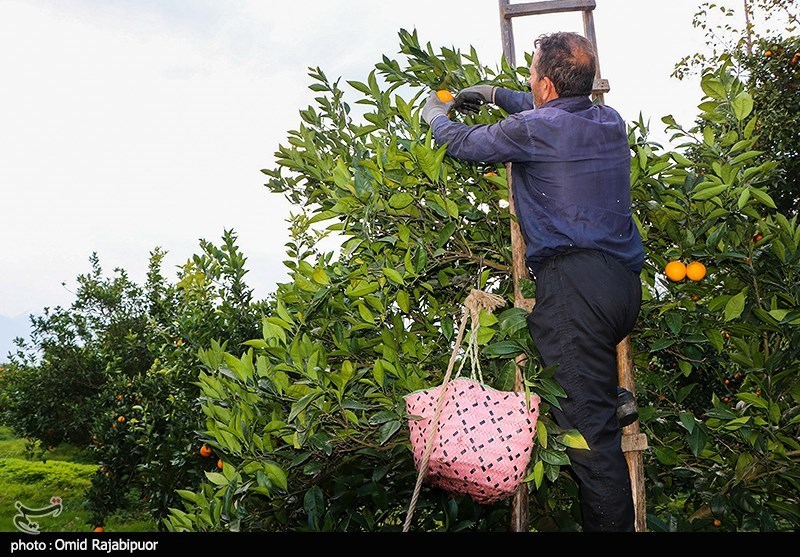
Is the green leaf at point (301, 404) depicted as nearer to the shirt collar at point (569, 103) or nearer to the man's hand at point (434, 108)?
the man's hand at point (434, 108)

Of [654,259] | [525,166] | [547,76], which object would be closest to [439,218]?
[525,166]

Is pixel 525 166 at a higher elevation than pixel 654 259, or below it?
higher

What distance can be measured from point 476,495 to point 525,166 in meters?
1.18

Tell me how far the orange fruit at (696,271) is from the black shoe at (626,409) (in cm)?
60

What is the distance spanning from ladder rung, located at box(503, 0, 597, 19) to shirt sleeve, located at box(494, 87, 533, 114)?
0.52m

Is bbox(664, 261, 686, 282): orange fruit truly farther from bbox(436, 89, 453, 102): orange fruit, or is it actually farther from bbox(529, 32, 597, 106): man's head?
bbox(436, 89, 453, 102): orange fruit

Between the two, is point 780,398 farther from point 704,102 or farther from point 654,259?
point 704,102

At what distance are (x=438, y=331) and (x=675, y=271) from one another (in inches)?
38.8

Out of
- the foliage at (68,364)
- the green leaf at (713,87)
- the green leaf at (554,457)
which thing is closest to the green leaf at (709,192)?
the green leaf at (713,87)

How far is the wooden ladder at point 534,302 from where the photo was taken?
2.60 m

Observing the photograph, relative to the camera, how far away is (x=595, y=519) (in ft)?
7.97

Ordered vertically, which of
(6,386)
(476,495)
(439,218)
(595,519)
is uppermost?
(439,218)

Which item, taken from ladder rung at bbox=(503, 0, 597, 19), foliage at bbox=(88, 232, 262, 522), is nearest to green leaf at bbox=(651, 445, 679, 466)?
ladder rung at bbox=(503, 0, 597, 19)

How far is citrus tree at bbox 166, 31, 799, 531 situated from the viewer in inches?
104
